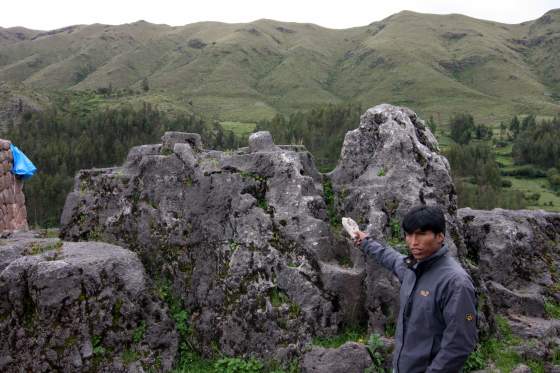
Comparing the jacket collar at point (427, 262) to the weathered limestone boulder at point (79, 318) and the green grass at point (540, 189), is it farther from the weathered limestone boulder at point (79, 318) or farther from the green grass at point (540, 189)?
the green grass at point (540, 189)

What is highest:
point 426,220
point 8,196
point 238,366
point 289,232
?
point 426,220

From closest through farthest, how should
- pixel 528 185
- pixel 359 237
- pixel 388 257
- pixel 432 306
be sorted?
1. pixel 432 306
2. pixel 388 257
3. pixel 359 237
4. pixel 528 185

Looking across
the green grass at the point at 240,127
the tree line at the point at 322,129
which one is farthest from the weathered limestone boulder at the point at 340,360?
the green grass at the point at 240,127

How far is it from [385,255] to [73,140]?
127 metres

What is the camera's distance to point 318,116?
131 m

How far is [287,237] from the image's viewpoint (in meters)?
12.4

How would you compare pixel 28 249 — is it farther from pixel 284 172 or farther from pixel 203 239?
pixel 284 172

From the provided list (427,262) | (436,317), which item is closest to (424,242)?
(427,262)

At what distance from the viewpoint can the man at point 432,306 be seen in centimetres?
561

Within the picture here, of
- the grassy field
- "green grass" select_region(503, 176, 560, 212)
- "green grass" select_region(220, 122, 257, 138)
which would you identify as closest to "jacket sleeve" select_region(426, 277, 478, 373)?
the grassy field

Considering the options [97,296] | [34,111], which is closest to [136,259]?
[97,296]

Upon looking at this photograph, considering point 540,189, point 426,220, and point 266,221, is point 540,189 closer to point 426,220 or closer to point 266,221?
point 266,221

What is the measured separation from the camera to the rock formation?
11.5m

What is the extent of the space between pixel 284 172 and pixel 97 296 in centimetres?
601
